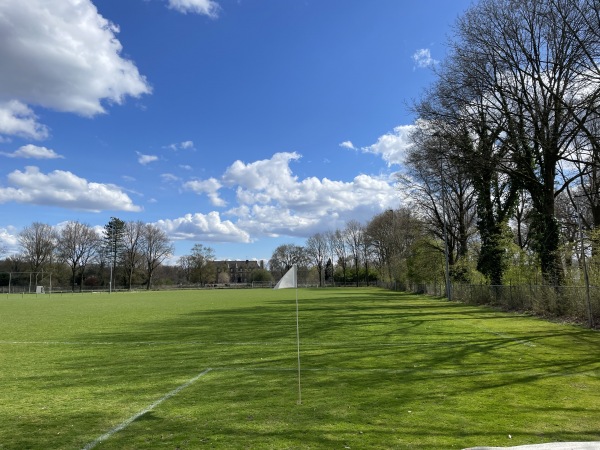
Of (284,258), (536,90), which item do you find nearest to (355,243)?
(284,258)

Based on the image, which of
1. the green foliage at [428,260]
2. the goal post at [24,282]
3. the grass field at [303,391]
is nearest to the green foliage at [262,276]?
the goal post at [24,282]

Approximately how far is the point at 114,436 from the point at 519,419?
16.6ft

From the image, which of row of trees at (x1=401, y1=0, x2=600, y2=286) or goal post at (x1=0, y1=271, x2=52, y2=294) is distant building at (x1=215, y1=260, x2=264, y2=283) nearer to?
goal post at (x1=0, y1=271, x2=52, y2=294)

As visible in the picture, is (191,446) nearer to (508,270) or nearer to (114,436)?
(114,436)

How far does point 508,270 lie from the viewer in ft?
97.5

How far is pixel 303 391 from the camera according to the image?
7.45m

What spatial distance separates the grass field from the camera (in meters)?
5.24

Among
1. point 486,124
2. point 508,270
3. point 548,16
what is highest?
point 548,16

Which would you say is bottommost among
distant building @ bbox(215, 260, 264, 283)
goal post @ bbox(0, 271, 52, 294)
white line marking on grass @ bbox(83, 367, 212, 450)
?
white line marking on grass @ bbox(83, 367, 212, 450)

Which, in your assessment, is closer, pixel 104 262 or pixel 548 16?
pixel 548 16

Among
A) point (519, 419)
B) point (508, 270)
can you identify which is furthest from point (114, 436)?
point (508, 270)

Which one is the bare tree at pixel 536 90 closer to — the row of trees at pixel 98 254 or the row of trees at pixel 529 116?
the row of trees at pixel 529 116

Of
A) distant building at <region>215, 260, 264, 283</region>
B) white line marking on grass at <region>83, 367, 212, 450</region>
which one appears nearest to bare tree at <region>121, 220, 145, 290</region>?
distant building at <region>215, 260, 264, 283</region>

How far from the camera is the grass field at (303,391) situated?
17.2 ft
